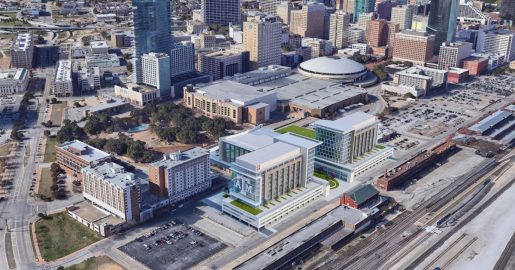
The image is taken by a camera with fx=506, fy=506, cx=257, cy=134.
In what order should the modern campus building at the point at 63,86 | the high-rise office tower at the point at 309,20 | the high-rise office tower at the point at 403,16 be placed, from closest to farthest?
the modern campus building at the point at 63,86 → the high-rise office tower at the point at 309,20 → the high-rise office tower at the point at 403,16

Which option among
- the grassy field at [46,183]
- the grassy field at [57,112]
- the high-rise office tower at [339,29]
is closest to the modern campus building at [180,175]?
the grassy field at [46,183]

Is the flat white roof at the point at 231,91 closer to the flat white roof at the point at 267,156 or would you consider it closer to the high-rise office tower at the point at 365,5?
the flat white roof at the point at 267,156

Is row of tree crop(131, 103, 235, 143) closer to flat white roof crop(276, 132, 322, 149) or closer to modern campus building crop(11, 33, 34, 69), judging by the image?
flat white roof crop(276, 132, 322, 149)

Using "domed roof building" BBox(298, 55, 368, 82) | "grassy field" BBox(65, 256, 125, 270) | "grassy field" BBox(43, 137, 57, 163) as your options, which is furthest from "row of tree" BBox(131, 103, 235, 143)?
"domed roof building" BBox(298, 55, 368, 82)

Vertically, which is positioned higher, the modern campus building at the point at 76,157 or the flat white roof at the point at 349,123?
the flat white roof at the point at 349,123

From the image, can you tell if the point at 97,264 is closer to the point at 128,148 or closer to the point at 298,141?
the point at 128,148

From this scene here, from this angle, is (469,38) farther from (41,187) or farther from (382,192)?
(41,187)

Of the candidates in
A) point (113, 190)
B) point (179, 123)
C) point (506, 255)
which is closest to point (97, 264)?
point (113, 190)

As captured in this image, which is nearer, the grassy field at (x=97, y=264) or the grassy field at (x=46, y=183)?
the grassy field at (x=97, y=264)
